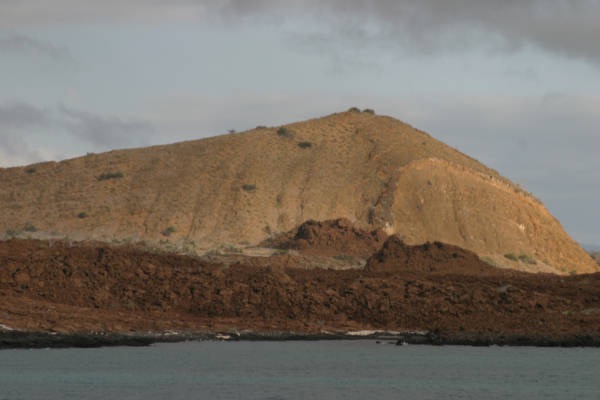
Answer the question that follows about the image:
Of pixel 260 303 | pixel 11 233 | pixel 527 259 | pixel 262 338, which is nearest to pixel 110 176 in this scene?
pixel 11 233

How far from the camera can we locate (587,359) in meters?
32.2

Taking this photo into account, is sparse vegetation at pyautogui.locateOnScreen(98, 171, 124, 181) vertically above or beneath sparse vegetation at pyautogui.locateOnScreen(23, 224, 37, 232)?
above

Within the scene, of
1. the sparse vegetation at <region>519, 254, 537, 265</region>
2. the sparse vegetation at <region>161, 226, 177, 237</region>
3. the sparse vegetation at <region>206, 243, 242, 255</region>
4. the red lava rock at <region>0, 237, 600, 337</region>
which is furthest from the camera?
the sparse vegetation at <region>519, 254, 537, 265</region>

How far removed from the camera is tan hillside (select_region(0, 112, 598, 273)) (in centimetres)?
8144

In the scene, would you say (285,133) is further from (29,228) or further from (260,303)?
(260,303)

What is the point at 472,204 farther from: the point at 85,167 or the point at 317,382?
the point at 317,382

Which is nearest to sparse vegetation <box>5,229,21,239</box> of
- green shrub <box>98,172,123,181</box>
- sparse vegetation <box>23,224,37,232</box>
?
sparse vegetation <box>23,224,37,232</box>

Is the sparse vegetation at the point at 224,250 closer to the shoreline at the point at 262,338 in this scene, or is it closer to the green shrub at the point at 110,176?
the green shrub at the point at 110,176

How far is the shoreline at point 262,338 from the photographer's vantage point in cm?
3353

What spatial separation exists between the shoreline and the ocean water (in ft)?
2.54

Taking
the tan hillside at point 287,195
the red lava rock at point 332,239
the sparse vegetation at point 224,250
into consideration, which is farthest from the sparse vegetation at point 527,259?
the sparse vegetation at point 224,250

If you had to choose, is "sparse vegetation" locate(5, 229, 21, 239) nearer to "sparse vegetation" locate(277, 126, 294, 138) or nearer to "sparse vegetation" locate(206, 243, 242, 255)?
"sparse vegetation" locate(206, 243, 242, 255)

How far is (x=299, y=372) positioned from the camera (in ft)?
93.9

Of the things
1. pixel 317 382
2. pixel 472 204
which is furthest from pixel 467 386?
pixel 472 204
